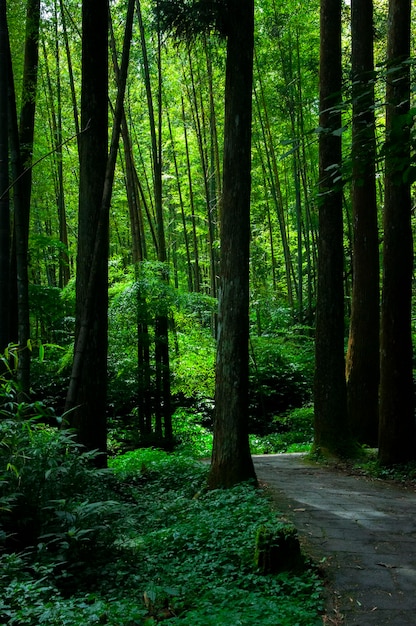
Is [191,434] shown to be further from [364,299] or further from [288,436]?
[364,299]

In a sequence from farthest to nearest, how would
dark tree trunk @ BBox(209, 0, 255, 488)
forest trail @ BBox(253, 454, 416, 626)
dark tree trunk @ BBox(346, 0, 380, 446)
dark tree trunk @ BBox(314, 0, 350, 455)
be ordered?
1. dark tree trunk @ BBox(346, 0, 380, 446)
2. dark tree trunk @ BBox(314, 0, 350, 455)
3. dark tree trunk @ BBox(209, 0, 255, 488)
4. forest trail @ BBox(253, 454, 416, 626)

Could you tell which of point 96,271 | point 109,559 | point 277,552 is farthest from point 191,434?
point 277,552

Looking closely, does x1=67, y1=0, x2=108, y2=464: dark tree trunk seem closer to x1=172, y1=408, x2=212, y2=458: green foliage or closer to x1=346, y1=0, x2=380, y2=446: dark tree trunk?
x1=172, y1=408, x2=212, y2=458: green foliage

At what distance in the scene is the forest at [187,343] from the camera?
278 centimetres

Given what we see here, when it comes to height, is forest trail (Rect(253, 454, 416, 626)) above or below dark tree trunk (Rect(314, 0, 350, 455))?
below

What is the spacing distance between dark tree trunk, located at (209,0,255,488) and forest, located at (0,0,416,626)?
20 millimetres

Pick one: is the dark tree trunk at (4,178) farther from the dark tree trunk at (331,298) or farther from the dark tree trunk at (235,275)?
the dark tree trunk at (331,298)

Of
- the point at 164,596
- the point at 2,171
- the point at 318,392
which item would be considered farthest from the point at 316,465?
the point at 2,171

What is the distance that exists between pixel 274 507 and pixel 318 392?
8.86 ft

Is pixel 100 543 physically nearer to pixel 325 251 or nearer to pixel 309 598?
pixel 309 598

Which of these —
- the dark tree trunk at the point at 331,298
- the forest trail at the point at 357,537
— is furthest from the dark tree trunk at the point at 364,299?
the forest trail at the point at 357,537

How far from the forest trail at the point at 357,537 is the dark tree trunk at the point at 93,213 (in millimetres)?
1949

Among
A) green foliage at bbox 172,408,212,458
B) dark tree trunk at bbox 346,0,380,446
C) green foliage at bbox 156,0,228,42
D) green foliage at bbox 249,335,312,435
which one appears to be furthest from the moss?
green foliage at bbox 249,335,312,435

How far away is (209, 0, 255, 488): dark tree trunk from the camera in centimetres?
482
